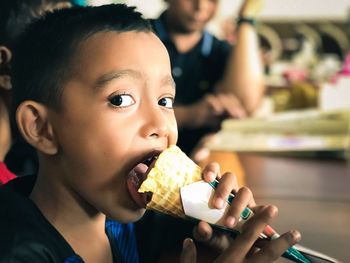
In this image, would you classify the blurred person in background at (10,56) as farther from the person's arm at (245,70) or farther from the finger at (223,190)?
the person's arm at (245,70)

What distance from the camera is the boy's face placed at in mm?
458

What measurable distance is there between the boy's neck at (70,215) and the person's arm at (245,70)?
74 cm

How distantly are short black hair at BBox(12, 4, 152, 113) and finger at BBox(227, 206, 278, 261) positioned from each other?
7.5 inches

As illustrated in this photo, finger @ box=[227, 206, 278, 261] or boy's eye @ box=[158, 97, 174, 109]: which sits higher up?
boy's eye @ box=[158, 97, 174, 109]

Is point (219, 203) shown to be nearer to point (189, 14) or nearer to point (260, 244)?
point (260, 244)

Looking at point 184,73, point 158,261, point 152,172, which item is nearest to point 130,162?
point 152,172

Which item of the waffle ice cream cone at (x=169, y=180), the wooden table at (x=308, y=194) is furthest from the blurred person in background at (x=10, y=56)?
the wooden table at (x=308, y=194)

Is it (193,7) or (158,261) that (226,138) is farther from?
(158,261)

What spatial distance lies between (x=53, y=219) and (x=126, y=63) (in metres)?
0.16

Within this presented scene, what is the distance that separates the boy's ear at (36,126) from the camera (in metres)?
0.48

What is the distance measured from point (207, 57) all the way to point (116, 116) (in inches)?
34.5

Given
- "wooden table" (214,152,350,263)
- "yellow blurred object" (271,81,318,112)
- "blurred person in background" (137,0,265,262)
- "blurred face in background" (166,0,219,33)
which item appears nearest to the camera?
"wooden table" (214,152,350,263)

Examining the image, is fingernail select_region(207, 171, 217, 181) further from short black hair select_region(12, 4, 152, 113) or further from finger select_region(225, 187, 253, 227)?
short black hair select_region(12, 4, 152, 113)

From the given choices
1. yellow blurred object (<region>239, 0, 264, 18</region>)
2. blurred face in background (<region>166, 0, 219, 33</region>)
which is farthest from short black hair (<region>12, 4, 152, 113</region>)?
yellow blurred object (<region>239, 0, 264, 18</region>)
